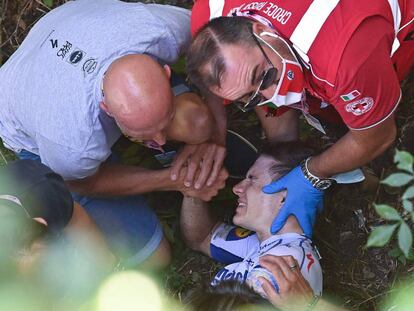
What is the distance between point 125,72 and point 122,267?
113 centimetres

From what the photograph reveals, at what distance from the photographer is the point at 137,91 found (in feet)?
7.47

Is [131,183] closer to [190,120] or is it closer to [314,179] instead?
[190,120]

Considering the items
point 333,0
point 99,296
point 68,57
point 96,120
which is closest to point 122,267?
point 99,296

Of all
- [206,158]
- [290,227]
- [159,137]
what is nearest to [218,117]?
[206,158]

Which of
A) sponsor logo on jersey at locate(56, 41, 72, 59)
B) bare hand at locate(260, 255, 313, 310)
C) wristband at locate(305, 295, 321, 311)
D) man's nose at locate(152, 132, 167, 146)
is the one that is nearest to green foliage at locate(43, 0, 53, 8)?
sponsor logo on jersey at locate(56, 41, 72, 59)

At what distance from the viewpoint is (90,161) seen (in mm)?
2568

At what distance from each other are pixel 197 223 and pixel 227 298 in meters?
1.11

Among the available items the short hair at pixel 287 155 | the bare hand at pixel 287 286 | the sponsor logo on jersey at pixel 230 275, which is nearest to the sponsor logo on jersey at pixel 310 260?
the bare hand at pixel 287 286

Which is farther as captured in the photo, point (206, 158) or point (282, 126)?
point (282, 126)

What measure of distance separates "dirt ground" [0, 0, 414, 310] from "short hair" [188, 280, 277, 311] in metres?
0.98

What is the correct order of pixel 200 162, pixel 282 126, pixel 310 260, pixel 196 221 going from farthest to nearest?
pixel 196 221 < pixel 282 126 < pixel 200 162 < pixel 310 260

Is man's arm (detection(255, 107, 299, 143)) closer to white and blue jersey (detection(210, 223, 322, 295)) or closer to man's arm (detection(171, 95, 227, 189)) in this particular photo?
man's arm (detection(171, 95, 227, 189))

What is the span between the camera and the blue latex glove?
2709 mm

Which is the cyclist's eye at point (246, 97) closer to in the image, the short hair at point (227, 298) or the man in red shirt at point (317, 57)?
the man in red shirt at point (317, 57)
